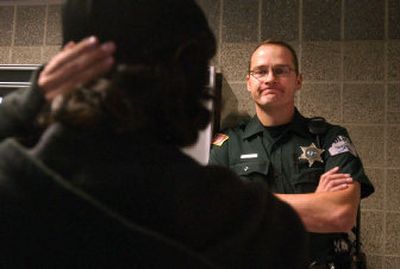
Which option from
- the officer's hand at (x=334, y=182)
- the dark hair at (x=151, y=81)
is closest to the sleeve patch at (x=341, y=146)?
the officer's hand at (x=334, y=182)

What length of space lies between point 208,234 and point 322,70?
6.79 ft

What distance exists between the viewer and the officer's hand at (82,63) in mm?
567

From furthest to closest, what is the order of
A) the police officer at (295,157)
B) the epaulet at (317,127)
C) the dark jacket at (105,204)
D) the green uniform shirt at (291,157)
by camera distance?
the epaulet at (317,127), the green uniform shirt at (291,157), the police officer at (295,157), the dark jacket at (105,204)

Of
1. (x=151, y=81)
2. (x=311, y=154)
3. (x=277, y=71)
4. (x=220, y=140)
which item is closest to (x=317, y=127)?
(x=311, y=154)

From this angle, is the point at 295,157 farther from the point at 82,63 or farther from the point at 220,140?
the point at 82,63

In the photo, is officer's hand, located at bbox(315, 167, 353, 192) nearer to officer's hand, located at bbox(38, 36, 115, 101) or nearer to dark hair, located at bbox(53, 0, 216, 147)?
dark hair, located at bbox(53, 0, 216, 147)

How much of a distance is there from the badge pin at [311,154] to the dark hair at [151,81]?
1.20 metres

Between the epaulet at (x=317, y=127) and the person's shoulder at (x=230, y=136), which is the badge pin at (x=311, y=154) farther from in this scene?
the person's shoulder at (x=230, y=136)

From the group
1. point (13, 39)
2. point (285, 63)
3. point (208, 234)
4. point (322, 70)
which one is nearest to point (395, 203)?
point (322, 70)

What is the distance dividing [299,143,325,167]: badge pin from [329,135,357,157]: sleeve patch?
0.05m

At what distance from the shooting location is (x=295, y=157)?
1798mm

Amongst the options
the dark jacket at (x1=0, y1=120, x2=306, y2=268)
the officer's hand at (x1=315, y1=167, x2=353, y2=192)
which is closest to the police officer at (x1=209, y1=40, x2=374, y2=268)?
the officer's hand at (x1=315, y1=167, x2=353, y2=192)

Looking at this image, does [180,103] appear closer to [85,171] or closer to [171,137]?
[171,137]

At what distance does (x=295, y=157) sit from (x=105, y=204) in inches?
54.0
